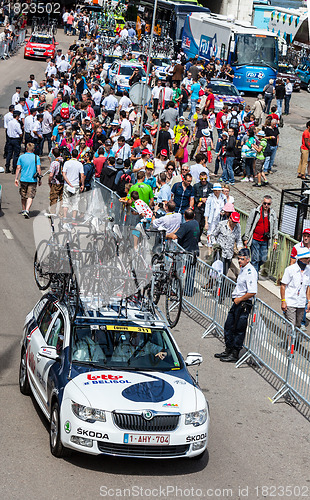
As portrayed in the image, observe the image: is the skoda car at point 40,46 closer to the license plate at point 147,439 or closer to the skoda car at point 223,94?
the skoda car at point 223,94

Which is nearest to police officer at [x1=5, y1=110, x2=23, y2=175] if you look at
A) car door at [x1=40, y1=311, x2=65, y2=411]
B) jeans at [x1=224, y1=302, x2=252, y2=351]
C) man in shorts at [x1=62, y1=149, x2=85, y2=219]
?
man in shorts at [x1=62, y1=149, x2=85, y2=219]

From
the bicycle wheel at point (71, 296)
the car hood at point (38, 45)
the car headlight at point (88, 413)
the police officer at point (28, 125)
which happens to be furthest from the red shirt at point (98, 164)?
the car hood at point (38, 45)

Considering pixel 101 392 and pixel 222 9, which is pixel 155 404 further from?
pixel 222 9

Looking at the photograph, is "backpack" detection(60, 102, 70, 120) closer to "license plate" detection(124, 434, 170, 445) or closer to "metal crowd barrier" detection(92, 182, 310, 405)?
"metal crowd barrier" detection(92, 182, 310, 405)

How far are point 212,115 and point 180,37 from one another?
24465mm

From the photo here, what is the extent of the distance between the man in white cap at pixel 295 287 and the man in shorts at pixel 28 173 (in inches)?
337

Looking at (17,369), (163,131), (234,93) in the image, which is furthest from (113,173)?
(234,93)

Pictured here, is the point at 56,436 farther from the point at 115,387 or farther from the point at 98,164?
the point at 98,164

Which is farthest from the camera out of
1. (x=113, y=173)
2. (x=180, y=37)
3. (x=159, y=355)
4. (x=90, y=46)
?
(x=180, y=37)

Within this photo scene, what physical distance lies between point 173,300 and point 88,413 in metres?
5.59

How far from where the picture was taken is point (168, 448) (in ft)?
28.6

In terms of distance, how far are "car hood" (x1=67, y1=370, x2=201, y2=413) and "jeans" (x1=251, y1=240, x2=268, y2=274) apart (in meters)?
7.39

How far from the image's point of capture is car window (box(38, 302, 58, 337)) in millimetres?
10359

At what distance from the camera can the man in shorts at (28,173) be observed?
20.0 metres
